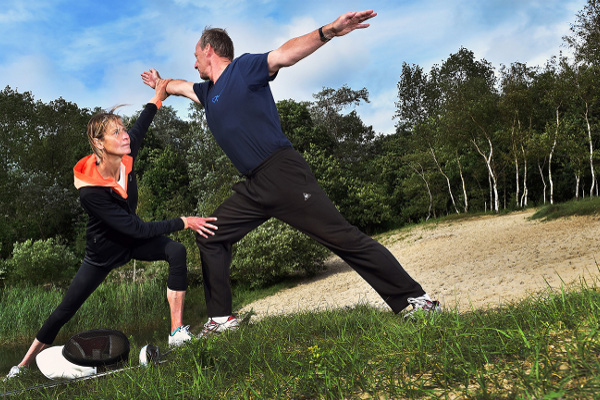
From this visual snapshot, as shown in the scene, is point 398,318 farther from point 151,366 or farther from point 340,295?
point 340,295

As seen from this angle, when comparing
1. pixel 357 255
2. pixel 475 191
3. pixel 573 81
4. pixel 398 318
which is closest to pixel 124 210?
pixel 357 255

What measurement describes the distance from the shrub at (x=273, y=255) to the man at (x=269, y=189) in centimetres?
902

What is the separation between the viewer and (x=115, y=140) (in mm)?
3895

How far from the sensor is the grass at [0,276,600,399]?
2.16 meters

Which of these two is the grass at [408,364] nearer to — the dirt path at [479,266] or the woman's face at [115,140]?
the woman's face at [115,140]

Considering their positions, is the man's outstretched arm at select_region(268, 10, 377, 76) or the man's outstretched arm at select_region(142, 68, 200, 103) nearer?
the man's outstretched arm at select_region(268, 10, 377, 76)

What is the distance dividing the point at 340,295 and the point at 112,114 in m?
7.41

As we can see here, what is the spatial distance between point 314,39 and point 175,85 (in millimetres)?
1717

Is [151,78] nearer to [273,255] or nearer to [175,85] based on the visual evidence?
[175,85]

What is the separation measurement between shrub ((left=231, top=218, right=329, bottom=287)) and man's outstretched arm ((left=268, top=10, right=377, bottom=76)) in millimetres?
9560

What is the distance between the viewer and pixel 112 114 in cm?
402

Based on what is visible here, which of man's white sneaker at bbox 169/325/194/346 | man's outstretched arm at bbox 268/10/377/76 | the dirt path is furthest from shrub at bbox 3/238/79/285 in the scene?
man's outstretched arm at bbox 268/10/377/76

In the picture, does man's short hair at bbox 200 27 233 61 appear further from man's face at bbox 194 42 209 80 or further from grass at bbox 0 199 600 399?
grass at bbox 0 199 600 399

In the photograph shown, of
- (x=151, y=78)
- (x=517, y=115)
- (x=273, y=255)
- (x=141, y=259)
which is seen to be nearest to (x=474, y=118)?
(x=517, y=115)
